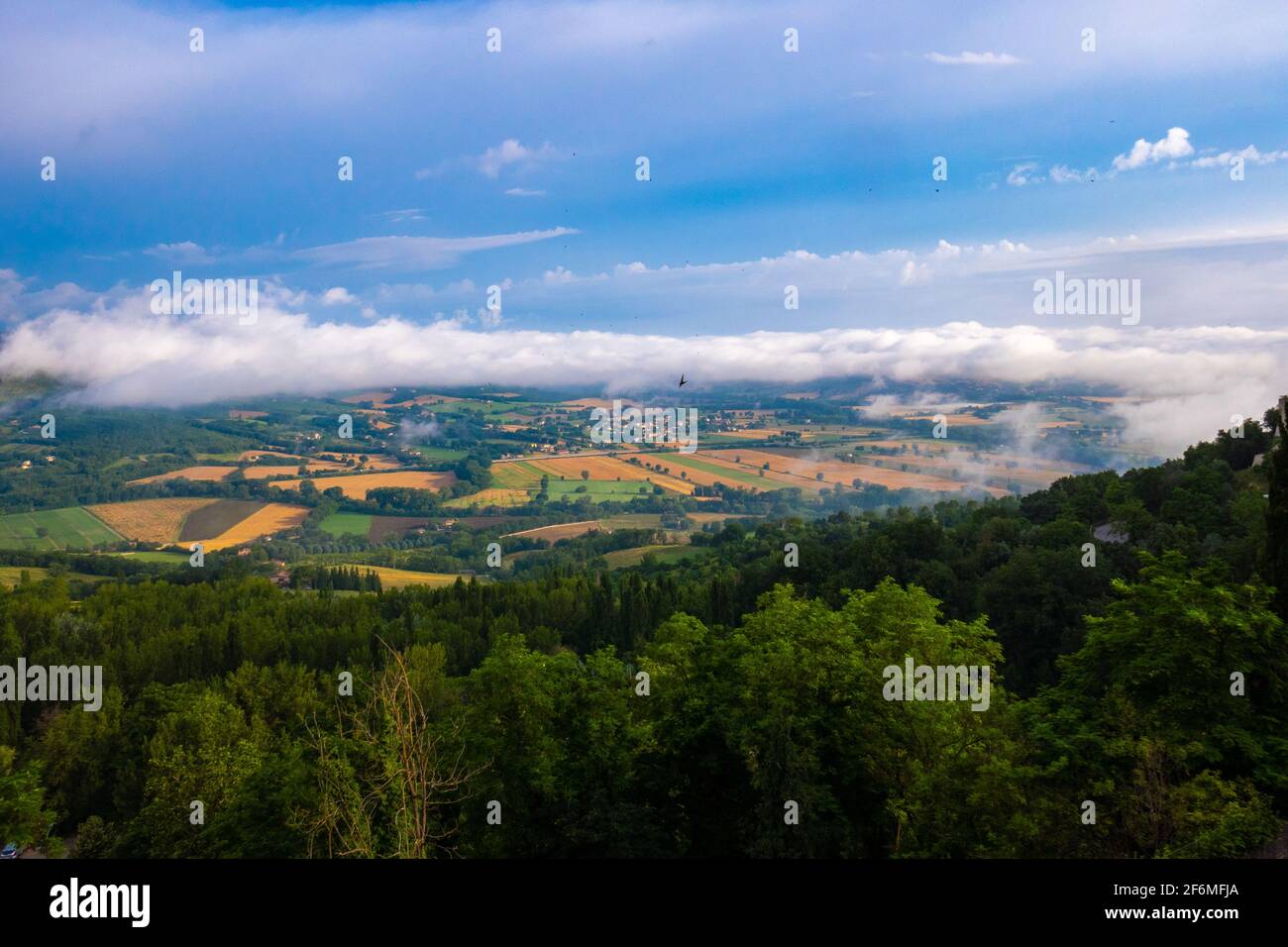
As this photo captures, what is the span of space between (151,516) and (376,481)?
124ft

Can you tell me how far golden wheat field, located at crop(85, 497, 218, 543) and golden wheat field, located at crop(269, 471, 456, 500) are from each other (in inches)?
630

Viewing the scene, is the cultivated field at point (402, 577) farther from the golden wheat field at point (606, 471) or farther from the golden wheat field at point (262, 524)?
the golden wheat field at point (606, 471)

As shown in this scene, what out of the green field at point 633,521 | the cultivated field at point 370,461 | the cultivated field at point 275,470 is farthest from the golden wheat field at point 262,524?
the green field at point 633,521

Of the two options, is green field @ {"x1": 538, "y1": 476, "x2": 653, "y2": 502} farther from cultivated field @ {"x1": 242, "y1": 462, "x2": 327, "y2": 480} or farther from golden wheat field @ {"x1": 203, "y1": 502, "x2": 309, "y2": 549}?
cultivated field @ {"x1": 242, "y1": 462, "x2": 327, "y2": 480}

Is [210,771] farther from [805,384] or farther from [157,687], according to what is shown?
[805,384]

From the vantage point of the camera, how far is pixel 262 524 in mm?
131000

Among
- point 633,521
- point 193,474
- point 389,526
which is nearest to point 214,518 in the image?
point 389,526

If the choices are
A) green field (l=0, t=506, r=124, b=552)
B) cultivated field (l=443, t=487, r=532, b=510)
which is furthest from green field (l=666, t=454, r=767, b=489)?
green field (l=0, t=506, r=124, b=552)

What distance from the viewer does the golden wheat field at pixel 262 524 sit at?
122 m

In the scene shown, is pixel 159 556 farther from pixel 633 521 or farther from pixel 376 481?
pixel 633 521

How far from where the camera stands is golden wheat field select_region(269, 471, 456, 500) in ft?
498
